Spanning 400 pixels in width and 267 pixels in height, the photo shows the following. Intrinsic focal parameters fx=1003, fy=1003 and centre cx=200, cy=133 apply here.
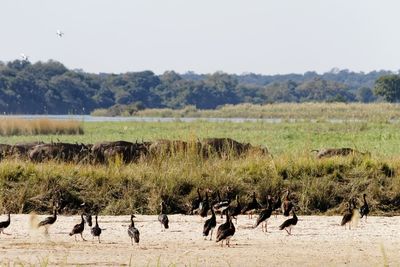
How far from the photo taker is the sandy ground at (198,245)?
12.8 m

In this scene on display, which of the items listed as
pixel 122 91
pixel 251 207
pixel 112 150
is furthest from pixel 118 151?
pixel 122 91

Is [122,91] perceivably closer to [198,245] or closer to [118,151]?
[118,151]

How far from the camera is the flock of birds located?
45.9ft

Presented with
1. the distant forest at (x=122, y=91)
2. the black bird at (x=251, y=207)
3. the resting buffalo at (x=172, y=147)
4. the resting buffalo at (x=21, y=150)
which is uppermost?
the resting buffalo at (x=172, y=147)

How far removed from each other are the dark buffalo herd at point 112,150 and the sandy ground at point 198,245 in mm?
3765

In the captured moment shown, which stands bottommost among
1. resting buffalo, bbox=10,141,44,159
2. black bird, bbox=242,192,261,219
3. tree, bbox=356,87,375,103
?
tree, bbox=356,87,375,103

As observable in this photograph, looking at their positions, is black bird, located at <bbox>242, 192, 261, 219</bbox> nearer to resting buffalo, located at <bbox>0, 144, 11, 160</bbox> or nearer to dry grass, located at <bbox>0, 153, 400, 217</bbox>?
dry grass, located at <bbox>0, 153, 400, 217</bbox>

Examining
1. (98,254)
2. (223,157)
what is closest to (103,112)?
(223,157)

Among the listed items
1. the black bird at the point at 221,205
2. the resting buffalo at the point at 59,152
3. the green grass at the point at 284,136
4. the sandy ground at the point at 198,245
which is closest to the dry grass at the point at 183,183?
the sandy ground at the point at 198,245

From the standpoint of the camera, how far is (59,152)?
71.3ft

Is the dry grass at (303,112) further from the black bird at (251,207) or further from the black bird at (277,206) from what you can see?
the black bird at (251,207)

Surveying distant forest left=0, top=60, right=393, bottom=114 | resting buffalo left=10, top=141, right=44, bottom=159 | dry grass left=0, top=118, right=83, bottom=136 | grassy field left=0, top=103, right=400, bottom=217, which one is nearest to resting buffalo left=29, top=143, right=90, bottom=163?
resting buffalo left=10, top=141, right=44, bottom=159

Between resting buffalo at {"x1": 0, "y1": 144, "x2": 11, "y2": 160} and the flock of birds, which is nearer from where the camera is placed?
the flock of birds

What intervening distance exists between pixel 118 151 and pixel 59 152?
51.9 inches
